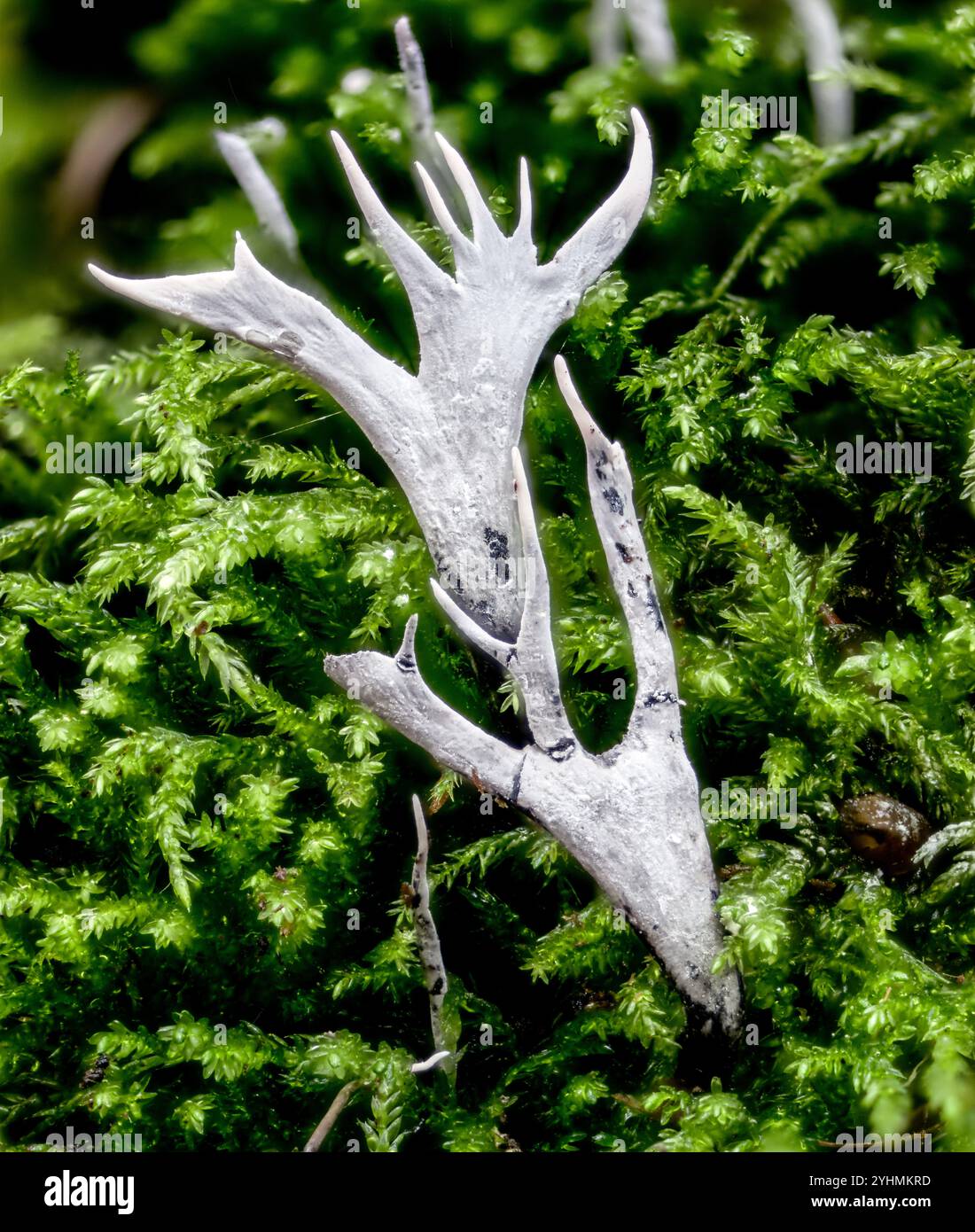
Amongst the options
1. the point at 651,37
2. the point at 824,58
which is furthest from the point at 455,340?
the point at 824,58

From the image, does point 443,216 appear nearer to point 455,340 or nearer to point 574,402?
point 455,340

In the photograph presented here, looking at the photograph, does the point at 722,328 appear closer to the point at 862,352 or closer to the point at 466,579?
the point at 862,352

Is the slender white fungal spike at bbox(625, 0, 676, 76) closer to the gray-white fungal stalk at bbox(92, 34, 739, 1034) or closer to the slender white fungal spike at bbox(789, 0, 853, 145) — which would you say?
the slender white fungal spike at bbox(789, 0, 853, 145)

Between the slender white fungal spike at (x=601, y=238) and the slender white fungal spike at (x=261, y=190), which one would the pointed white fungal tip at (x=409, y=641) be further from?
the slender white fungal spike at (x=261, y=190)

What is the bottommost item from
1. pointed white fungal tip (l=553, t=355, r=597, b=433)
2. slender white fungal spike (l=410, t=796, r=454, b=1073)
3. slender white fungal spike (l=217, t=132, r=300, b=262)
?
slender white fungal spike (l=410, t=796, r=454, b=1073)

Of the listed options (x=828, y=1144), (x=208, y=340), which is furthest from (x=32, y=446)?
(x=828, y=1144)

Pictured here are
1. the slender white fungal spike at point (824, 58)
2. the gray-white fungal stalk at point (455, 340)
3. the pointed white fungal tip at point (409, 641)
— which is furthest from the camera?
the slender white fungal spike at point (824, 58)

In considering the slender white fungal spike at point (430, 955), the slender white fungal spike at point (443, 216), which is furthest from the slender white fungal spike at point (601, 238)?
the slender white fungal spike at point (430, 955)

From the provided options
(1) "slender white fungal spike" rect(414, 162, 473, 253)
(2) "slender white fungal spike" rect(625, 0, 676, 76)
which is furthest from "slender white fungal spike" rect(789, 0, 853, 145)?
(1) "slender white fungal spike" rect(414, 162, 473, 253)
